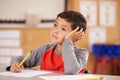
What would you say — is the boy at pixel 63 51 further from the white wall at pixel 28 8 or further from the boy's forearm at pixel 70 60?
the white wall at pixel 28 8

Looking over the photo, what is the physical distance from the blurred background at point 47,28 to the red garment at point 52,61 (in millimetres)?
2395

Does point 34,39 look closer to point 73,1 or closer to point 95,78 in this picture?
point 73,1

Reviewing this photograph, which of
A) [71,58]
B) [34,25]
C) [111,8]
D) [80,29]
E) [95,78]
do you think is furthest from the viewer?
[111,8]

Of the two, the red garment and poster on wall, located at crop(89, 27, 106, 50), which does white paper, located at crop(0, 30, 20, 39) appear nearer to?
poster on wall, located at crop(89, 27, 106, 50)

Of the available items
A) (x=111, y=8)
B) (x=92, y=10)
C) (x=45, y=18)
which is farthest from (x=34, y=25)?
(x=111, y=8)

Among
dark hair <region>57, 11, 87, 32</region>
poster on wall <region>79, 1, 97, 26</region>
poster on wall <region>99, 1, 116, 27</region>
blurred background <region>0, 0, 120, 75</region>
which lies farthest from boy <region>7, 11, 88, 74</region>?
poster on wall <region>99, 1, 116, 27</region>

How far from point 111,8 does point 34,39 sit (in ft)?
4.05

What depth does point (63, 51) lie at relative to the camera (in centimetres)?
137

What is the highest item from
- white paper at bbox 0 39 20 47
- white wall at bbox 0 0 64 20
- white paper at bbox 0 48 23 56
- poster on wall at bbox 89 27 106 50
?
white wall at bbox 0 0 64 20

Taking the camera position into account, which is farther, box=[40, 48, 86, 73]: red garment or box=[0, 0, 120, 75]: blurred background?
box=[0, 0, 120, 75]: blurred background

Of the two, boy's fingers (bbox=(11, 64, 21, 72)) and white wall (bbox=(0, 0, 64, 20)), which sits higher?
white wall (bbox=(0, 0, 64, 20))

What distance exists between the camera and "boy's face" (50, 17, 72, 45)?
4.85 feet

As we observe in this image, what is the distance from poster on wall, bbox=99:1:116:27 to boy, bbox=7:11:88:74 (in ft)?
8.79

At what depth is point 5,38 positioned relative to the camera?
396cm
